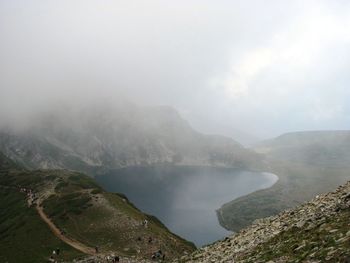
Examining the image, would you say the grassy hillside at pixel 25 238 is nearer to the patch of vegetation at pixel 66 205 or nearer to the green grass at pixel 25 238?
the green grass at pixel 25 238

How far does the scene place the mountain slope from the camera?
329 feet

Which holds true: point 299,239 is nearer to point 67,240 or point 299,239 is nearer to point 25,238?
point 67,240

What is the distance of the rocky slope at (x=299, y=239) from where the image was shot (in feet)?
72.0

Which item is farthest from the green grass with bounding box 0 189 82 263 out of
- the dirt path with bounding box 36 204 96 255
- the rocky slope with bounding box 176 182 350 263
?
the rocky slope with bounding box 176 182 350 263

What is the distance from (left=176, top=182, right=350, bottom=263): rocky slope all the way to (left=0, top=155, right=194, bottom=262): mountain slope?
2341 inches

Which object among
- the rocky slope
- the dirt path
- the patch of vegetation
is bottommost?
the rocky slope

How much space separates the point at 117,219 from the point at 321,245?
4083 inches

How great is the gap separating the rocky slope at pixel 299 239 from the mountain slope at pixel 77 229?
59.5m

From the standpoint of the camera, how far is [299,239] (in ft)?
Answer: 87.0

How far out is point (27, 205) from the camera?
167 meters

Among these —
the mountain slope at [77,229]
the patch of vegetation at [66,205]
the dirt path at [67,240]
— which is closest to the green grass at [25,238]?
the mountain slope at [77,229]

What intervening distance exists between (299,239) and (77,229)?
10370 centimetres

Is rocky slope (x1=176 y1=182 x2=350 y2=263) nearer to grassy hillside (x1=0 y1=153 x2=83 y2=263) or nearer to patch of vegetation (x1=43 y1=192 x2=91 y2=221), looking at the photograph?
grassy hillside (x1=0 y1=153 x2=83 y2=263)

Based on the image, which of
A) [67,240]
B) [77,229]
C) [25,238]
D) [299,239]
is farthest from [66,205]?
[299,239]
